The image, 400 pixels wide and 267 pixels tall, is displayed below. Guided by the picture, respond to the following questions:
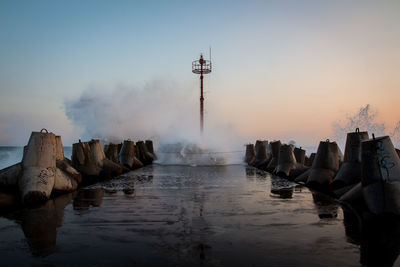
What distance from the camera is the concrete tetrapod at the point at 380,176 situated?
602cm

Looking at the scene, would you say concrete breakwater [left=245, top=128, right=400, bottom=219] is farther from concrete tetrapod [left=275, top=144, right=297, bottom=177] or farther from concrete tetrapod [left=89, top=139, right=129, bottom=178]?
concrete tetrapod [left=89, top=139, right=129, bottom=178]

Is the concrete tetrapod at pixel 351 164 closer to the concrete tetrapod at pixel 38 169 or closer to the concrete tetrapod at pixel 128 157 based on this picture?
the concrete tetrapod at pixel 38 169

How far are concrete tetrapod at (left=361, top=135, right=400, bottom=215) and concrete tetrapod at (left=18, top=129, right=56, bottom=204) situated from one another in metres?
7.02

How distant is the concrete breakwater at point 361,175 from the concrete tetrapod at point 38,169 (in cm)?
694

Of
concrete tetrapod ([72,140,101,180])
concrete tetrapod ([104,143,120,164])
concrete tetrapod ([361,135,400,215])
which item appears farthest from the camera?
concrete tetrapod ([104,143,120,164])

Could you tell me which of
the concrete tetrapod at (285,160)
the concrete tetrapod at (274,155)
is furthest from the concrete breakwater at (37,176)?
the concrete tetrapod at (274,155)

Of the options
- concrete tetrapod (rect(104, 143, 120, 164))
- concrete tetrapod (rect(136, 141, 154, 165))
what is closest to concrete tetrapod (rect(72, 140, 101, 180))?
concrete tetrapod (rect(104, 143, 120, 164))

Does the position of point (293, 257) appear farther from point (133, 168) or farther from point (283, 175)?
point (133, 168)

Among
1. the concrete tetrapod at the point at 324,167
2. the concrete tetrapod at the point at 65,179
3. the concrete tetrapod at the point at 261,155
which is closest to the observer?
the concrete tetrapod at the point at 65,179

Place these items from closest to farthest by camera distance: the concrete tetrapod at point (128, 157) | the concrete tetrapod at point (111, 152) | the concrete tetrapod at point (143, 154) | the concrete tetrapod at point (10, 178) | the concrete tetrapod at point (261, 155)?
the concrete tetrapod at point (10, 178), the concrete tetrapod at point (111, 152), the concrete tetrapod at point (128, 157), the concrete tetrapod at point (261, 155), the concrete tetrapod at point (143, 154)

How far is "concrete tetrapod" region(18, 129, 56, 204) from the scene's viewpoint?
7.78 m

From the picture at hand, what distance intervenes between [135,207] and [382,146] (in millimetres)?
5166

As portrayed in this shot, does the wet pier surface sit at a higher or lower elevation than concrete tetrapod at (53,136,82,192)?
lower

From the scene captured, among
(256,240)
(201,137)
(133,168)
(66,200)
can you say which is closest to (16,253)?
(256,240)
